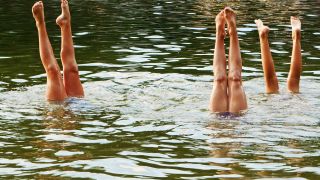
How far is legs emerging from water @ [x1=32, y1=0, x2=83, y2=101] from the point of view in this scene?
12742mm

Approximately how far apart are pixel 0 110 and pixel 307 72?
25.8ft

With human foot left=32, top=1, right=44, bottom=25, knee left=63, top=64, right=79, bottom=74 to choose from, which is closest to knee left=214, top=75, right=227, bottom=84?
knee left=63, top=64, right=79, bottom=74

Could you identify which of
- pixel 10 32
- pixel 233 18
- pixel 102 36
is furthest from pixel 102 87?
pixel 10 32

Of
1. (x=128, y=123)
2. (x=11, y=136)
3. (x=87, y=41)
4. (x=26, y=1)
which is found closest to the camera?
(x=11, y=136)

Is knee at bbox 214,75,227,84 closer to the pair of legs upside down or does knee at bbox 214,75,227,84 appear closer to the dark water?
the pair of legs upside down

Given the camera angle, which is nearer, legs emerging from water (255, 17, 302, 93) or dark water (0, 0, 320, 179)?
dark water (0, 0, 320, 179)

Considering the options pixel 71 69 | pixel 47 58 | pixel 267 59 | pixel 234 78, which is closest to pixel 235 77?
pixel 234 78

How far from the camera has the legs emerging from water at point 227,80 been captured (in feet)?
38.9

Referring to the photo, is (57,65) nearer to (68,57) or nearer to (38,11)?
(68,57)

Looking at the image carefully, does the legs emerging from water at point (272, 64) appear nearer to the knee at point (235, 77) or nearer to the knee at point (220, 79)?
the knee at point (235, 77)

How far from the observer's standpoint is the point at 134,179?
8.90m

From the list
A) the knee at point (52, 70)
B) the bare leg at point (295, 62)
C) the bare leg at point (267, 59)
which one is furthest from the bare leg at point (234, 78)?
the knee at point (52, 70)

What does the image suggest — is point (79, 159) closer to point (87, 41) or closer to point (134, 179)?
point (134, 179)

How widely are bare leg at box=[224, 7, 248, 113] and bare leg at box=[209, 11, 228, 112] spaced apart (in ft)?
0.34
